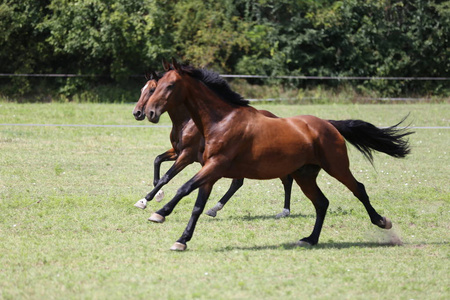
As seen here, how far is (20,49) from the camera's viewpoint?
3092cm

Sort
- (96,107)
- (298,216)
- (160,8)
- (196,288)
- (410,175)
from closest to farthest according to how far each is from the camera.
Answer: (196,288) → (298,216) → (410,175) → (96,107) → (160,8)

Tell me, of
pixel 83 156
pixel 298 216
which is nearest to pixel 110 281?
pixel 298 216

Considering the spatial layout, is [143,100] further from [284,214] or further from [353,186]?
[353,186]

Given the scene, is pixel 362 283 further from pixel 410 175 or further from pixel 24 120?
pixel 24 120

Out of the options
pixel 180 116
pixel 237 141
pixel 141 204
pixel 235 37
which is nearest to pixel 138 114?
pixel 180 116

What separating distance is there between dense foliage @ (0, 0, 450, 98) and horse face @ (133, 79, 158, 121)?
65.6 ft

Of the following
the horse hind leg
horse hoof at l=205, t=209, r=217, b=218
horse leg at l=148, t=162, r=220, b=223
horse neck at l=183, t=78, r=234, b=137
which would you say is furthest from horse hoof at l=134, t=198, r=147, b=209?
the horse hind leg

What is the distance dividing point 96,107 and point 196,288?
2084 cm

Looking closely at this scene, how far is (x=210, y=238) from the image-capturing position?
8.32 metres

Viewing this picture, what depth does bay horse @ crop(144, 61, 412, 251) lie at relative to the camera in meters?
7.65

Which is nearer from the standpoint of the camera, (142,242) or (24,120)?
(142,242)

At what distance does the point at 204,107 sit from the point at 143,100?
192 cm

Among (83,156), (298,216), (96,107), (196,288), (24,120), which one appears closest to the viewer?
(196,288)

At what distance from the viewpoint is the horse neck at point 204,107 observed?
25.6 feet
